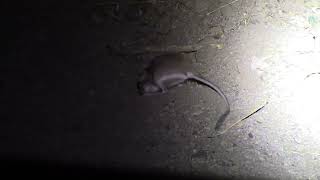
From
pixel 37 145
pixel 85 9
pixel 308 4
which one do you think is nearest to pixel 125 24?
pixel 85 9

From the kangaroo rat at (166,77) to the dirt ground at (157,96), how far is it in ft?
0.05

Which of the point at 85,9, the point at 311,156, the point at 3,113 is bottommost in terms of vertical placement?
the point at 311,156

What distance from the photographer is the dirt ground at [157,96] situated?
102cm

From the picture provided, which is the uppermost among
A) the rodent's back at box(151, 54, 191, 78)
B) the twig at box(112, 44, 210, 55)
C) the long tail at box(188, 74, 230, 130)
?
the twig at box(112, 44, 210, 55)

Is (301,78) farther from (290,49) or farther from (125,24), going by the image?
(125,24)

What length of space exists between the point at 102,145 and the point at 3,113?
260 mm

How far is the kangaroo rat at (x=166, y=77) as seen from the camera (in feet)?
3.46

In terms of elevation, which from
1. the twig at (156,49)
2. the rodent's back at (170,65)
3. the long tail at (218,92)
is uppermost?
the twig at (156,49)

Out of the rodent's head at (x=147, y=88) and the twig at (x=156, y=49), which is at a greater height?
the twig at (x=156, y=49)

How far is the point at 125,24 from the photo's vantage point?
43.6 inches

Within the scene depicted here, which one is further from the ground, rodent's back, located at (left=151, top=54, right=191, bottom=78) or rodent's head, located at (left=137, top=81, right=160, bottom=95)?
rodent's back, located at (left=151, top=54, right=191, bottom=78)

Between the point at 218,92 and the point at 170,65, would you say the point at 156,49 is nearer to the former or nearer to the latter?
the point at 170,65

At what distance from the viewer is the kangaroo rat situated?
3.46 ft

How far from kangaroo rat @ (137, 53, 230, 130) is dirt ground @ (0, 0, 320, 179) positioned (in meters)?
0.02
